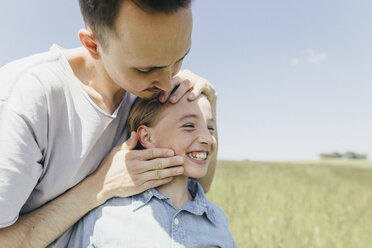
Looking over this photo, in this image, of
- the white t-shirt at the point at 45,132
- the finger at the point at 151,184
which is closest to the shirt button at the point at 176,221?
the finger at the point at 151,184

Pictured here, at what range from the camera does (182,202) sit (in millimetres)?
2297

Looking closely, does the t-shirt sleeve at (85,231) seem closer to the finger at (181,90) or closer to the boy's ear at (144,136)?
the boy's ear at (144,136)

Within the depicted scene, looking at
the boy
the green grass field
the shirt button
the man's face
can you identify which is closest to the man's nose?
the man's face

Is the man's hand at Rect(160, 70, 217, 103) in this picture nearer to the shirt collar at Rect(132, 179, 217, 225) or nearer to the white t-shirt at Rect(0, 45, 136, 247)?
the white t-shirt at Rect(0, 45, 136, 247)

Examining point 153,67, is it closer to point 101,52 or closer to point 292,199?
point 101,52

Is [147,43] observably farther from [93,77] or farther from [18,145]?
[18,145]

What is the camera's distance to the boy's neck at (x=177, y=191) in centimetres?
227

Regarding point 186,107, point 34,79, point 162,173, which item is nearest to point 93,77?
point 34,79

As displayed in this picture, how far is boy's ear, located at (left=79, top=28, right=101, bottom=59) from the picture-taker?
1929 mm

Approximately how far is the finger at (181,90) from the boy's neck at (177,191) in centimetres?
58

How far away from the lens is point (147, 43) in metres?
1.62

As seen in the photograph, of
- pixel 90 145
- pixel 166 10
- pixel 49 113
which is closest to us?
pixel 166 10

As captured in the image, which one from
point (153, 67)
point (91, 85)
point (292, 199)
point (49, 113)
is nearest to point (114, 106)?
point (91, 85)

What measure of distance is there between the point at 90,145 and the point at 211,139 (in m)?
0.83
